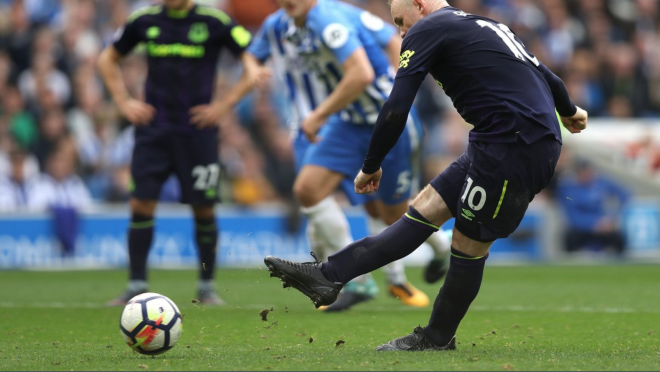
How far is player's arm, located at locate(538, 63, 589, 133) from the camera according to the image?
564 centimetres

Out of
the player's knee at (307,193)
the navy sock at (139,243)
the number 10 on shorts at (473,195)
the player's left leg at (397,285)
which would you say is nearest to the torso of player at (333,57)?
the player's knee at (307,193)

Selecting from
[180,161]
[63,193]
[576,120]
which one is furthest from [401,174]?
[63,193]

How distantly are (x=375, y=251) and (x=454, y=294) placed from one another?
0.46 meters

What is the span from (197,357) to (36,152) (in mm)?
11016

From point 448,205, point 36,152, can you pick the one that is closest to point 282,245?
point 36,152

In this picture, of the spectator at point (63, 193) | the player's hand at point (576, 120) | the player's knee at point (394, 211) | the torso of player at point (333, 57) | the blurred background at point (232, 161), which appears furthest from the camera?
the blurred background at point (232, 161)

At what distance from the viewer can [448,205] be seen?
5.42 m

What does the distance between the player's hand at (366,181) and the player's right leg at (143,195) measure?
3527mm

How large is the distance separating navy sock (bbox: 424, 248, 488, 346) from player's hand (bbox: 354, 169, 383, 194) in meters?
0.53

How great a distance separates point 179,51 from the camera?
867 centimetres

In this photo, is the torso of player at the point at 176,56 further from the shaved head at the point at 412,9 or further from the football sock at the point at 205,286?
the shaved head at the point at 412,9

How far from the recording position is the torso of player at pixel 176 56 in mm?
8680

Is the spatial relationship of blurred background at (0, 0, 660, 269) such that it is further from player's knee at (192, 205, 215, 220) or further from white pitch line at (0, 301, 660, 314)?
player's knee at (192, 205, 215, 220)

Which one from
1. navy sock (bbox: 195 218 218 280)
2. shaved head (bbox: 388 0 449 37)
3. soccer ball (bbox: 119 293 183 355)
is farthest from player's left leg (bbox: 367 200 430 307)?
soccer ball (bbox: 119 293 183 355)
